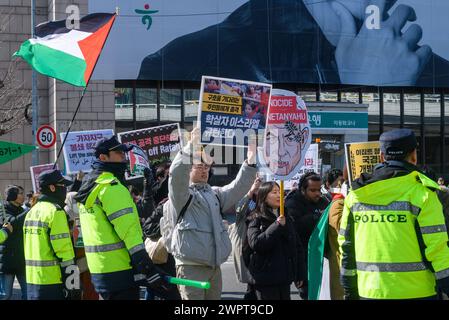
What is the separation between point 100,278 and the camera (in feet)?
17.4

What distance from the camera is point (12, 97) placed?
79.7 feet

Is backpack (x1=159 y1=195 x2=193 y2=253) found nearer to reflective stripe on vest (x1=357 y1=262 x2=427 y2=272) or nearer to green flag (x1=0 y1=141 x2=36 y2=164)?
reflective stripe on vest (x1=357 y1=262 x2=427 y2=272)

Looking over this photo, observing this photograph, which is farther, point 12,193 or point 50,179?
point 12,193

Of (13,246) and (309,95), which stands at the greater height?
(309,95)

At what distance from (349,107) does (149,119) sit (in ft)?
25.3

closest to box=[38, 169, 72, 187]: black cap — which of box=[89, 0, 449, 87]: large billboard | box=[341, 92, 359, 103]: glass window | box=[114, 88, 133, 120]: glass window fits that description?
box=[89, 0, 449, 87]: large billboard

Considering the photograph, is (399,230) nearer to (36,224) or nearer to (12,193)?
(36,224)

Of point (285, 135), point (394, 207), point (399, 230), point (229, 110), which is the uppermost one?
Answer: point (229, 110)

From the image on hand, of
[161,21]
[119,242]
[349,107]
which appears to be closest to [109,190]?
[119,242]

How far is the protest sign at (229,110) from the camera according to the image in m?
6.60

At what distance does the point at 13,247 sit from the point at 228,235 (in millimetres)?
3472

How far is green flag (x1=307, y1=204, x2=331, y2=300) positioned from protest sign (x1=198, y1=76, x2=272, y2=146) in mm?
1207

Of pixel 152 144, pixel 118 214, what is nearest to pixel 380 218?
pixel 118 214

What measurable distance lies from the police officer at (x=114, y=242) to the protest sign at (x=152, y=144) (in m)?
6.08
